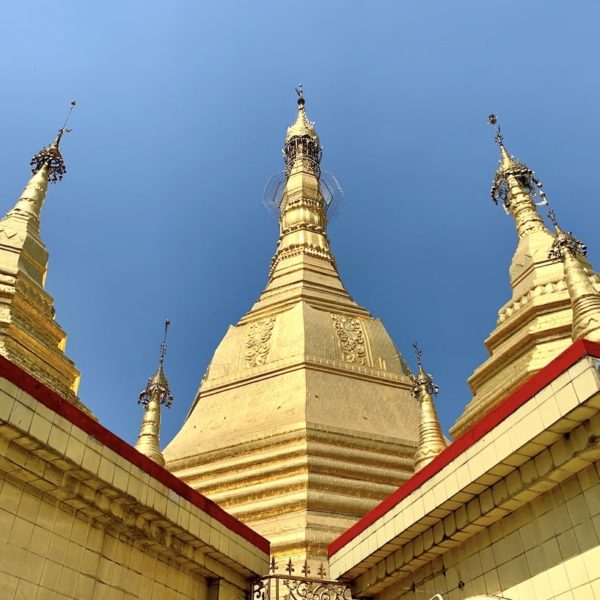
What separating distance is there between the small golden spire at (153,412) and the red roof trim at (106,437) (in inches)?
368

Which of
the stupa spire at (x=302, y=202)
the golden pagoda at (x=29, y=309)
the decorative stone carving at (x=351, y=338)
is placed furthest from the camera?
the stupa spire at (x=302, y=202)

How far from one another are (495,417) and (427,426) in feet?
→ 34.0

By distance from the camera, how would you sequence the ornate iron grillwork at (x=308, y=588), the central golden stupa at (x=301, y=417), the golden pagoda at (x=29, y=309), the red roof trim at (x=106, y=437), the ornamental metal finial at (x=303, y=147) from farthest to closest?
the ornamental metal finial at (x=303, y=147) < the central golden stupa at (x=301, y=417) < the golden pagoda at (x=29, y=309) < the ornate iron grillwork at (x=308, y=588) < the red roof trim at (x=106, y=437)

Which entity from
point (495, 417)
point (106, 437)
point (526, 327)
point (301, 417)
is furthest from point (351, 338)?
point (106, 437)

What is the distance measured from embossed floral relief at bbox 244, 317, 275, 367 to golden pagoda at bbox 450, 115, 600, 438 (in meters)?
7.01

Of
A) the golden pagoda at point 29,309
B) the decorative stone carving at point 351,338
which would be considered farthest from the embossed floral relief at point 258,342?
the golden pagoda at point 29,309

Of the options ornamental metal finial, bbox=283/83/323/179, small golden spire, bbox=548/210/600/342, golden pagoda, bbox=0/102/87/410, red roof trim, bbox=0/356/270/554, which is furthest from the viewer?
ornamental metal finial, bbox=283/83/323/179

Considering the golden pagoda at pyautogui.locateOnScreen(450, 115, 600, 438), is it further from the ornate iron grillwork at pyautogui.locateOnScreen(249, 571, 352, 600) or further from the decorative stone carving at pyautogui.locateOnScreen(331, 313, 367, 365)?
the ornate iron grillwork at pyautogui.locateOnScreen(249, 571, 352, 600)

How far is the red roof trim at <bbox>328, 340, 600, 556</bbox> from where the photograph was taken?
5258 mm

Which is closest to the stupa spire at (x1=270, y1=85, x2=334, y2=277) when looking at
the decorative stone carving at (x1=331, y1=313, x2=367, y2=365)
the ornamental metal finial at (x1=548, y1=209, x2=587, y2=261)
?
the decorative stone carving at (x1=331, y1=313, x2=367, y2=365)

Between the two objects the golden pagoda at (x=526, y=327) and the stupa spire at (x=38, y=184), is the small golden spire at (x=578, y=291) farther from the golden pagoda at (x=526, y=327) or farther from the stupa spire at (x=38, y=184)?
the stupa spire at (x=38, y=184)

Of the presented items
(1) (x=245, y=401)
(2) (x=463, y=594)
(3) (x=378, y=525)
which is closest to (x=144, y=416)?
(1) (x=245, y=401)

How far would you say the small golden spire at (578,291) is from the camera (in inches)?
442

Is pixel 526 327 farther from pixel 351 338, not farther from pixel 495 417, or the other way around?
pixel 495 417
